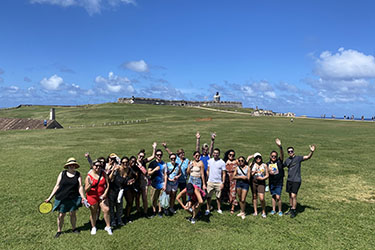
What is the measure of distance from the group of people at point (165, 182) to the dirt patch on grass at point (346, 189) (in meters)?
3.41

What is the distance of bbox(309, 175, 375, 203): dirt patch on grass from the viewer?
10.5 m

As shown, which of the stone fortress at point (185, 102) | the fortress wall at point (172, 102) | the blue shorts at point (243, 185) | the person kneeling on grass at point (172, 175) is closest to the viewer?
the person kneeling on grass at point (172, 175)

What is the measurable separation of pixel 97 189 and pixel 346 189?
1127cm

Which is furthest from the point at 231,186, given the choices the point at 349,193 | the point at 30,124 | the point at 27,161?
Answer: the point at 30,124

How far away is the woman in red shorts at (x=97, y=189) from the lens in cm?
712

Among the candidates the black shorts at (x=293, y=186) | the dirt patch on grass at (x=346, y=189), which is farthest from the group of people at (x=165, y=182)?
the dirt patch on grass at (x=346, y=189)

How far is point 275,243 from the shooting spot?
6.98m

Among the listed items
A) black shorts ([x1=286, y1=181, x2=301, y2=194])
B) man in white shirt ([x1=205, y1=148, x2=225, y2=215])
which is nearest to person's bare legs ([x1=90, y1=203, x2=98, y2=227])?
man in white shirt ([x1=205, y1=148, x2=225, y2=215])

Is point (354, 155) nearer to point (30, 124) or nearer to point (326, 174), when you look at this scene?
point (326, 174)

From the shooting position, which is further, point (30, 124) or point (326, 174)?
point (30, 124)

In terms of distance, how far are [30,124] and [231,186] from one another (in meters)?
43.6

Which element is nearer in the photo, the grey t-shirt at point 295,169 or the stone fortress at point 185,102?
the grey t-shirt at point 295,169

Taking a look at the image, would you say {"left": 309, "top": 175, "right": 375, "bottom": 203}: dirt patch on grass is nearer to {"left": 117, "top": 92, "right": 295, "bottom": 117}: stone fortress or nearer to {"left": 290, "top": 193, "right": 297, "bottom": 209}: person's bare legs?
{"left": 290, "top": 193, "right": 297, "bottom": 209}: person's bare legs

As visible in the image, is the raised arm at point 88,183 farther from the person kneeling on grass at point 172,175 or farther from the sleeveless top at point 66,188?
the person kneeling on grass at point 172,175
